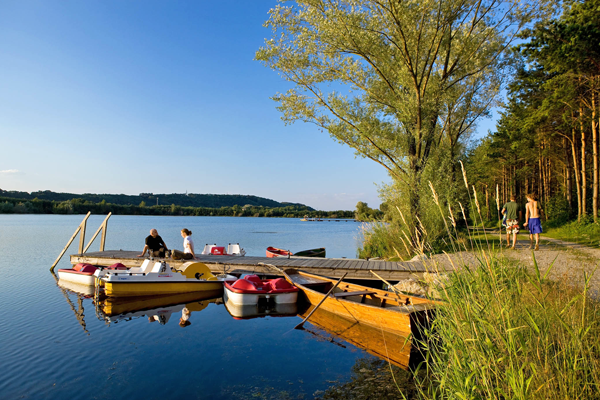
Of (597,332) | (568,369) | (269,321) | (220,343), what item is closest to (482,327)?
(568,369)

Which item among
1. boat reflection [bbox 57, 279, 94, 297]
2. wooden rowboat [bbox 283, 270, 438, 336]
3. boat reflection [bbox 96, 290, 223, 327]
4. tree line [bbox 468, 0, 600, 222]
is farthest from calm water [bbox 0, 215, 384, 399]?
tree line [bbox 468, 0, 600, 222]

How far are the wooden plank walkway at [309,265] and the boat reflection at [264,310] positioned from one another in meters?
2.59

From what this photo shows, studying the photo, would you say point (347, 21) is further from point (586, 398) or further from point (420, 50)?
point (586, 398)

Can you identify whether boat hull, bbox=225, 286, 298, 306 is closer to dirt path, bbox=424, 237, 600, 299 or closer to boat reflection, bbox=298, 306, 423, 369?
boat reflection, bbox=298, 306, 423, 369

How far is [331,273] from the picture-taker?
42.1 feet

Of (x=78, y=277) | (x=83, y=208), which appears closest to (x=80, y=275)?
(x=78, y=277)

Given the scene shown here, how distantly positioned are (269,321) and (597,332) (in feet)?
25.7

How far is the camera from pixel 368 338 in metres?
8.00

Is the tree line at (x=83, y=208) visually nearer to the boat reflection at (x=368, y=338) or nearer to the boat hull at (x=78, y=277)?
the boat hull at (x=78, y=277)

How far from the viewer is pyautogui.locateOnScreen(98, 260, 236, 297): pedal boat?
452 inches

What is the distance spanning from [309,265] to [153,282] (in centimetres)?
552

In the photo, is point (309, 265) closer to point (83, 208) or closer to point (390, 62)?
point (390, 62)

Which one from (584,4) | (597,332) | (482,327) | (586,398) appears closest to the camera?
(586,398)

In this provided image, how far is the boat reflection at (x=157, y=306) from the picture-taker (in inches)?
398
